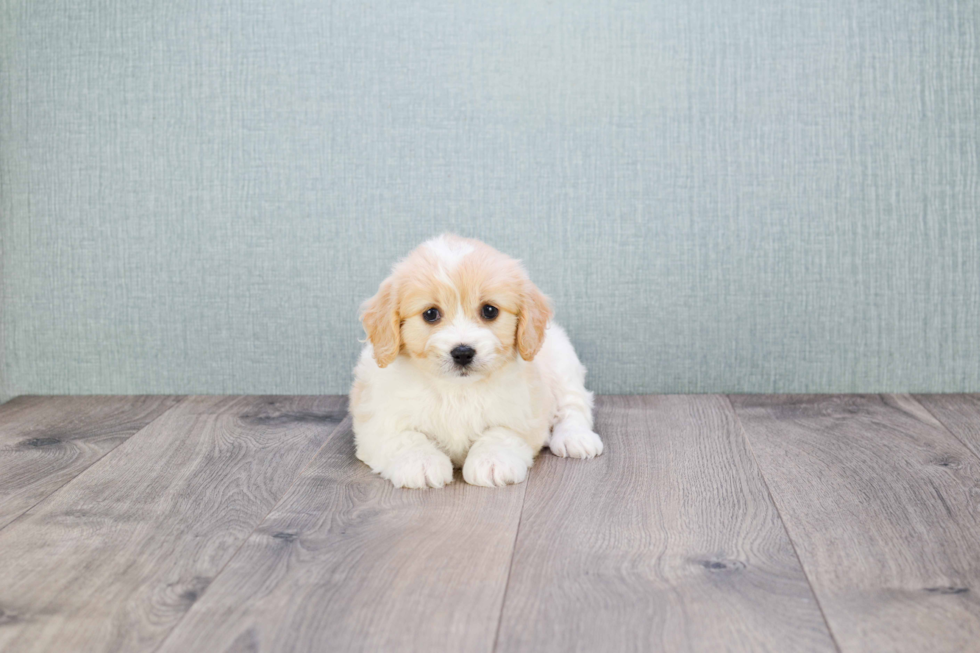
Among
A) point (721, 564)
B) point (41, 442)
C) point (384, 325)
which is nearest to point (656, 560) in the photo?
point (721, 564)

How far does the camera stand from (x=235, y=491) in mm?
2066

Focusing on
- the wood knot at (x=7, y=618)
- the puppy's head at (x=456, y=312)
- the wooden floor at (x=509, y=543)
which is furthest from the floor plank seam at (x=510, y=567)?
the wood knot at (x=7, y=618)

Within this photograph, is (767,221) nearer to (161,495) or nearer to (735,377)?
(735,377)

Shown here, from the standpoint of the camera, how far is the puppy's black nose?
6.60 ft

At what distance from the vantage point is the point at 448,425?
7.22 ft

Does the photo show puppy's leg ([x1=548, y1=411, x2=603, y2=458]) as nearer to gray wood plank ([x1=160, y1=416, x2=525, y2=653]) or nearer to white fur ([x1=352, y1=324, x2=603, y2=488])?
white fur ([x1=352, y1=324, x2=603, y2=488])

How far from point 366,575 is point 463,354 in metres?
0.61

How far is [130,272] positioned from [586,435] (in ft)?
5.68

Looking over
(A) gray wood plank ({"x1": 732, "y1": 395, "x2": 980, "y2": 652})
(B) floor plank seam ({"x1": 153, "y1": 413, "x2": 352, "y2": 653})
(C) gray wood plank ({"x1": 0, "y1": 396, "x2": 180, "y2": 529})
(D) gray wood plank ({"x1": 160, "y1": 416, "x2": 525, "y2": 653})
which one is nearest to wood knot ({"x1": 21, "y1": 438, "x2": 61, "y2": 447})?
(C) gray wood plank ({"x1": 0, "y1": 396, "x2": 180, "y2": 529})

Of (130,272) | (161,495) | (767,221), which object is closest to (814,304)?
(767,221)

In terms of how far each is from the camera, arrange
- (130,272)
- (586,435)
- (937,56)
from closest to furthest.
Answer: (586,435) < (937,56) < (130,272)

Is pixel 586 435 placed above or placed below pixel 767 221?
below

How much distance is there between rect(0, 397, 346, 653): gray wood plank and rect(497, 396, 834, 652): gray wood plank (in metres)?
0.60

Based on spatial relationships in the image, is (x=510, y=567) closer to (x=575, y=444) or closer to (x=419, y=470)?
(x=419, y=470)
